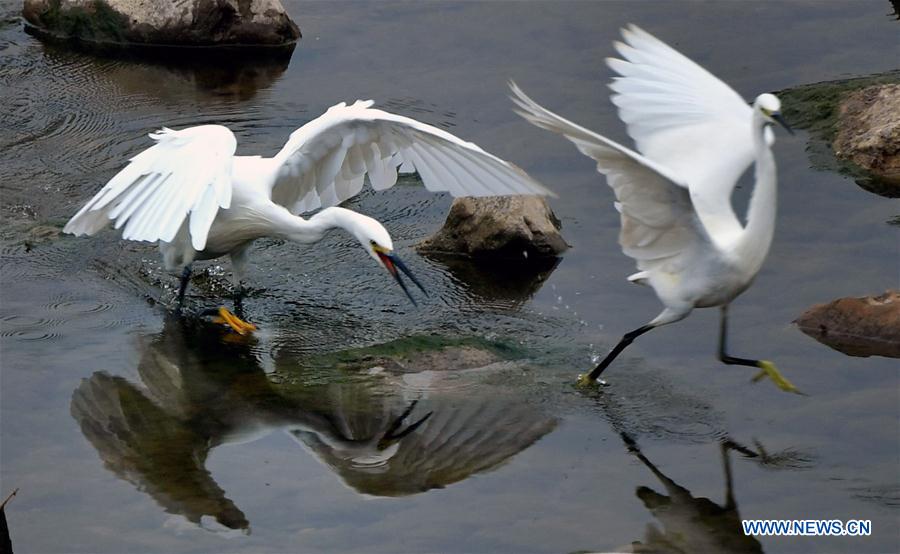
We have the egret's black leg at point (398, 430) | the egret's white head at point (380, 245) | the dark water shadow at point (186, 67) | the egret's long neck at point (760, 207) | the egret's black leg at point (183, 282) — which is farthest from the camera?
the dark water shadow at point (186, 67)

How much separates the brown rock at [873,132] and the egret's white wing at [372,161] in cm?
338

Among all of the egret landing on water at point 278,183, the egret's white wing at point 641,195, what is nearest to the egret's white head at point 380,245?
the egret landing on water at point 278,183

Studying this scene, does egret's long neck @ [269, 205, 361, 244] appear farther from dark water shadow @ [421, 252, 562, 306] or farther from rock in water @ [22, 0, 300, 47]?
rock in water @ [22, 0, 300, 47]

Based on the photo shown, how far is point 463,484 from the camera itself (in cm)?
598

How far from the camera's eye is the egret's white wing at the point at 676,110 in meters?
6.61

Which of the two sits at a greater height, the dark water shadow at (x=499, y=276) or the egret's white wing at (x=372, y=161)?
the egret's white wing at (x=372, y=161)

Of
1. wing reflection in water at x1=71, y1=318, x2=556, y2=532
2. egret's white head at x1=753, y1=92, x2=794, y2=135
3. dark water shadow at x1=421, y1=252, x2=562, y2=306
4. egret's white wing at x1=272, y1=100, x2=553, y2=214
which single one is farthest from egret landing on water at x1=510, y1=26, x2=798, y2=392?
dark water shadow at x1=421, y1=252, x2=562, y2=306

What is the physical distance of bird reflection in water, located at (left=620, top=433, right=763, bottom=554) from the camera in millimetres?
A: 5430

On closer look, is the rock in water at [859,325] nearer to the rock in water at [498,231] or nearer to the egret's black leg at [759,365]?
the egret's black leg at [759,365]

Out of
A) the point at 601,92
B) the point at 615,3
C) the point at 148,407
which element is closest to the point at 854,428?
the point at 148,407

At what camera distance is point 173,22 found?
11.7m

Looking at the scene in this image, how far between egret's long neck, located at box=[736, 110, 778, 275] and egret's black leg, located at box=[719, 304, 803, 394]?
0.48 meters

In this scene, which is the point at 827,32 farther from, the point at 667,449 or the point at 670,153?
the point at 667,449

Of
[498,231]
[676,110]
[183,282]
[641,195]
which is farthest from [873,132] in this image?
[183,282]
